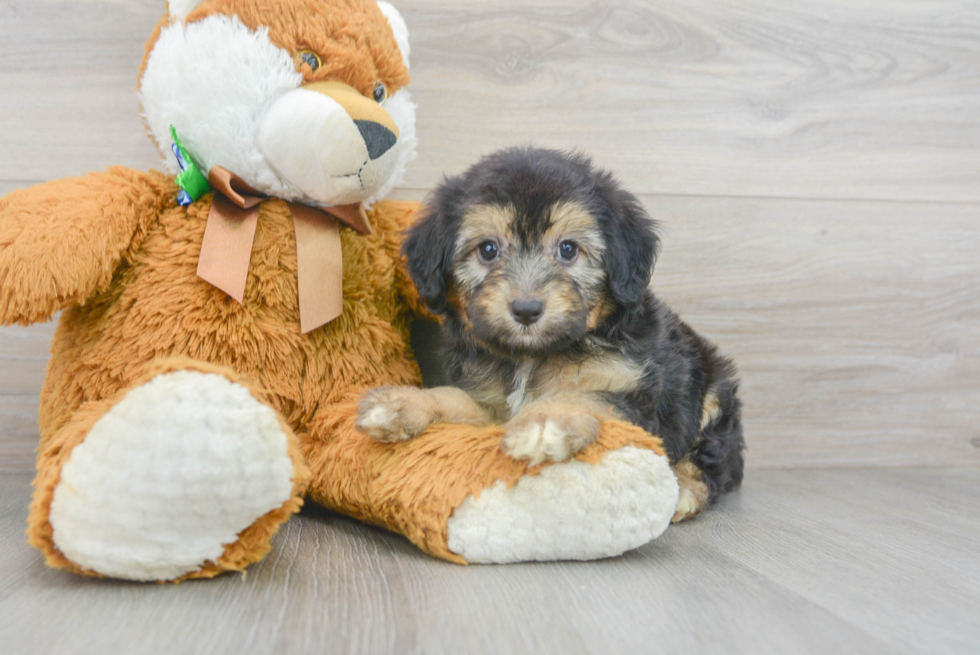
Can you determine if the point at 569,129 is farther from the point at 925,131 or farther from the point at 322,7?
the point at 925,131

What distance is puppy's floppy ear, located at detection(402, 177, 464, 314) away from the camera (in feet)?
6.33

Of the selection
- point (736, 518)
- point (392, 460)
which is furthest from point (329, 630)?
point (736, 518)

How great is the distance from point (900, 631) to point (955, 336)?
2.05 meters

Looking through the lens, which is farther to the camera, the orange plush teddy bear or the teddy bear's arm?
the teddy bear's arm

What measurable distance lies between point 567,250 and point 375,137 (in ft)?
1.87

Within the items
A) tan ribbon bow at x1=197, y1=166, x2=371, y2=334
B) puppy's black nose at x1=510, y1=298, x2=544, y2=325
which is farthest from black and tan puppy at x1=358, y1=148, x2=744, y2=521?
tan ribbon bow at x1=197, y1=166, x2=371, y2=334

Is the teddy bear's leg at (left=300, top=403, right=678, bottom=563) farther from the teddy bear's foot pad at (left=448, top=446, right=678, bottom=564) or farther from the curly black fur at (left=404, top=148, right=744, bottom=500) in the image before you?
the curly black fur at (left=404, top=148, right=744, bottom=500)

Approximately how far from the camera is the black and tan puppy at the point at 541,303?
1.75m

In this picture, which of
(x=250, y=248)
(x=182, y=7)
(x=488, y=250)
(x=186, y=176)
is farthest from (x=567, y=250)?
(x=182, y=7)

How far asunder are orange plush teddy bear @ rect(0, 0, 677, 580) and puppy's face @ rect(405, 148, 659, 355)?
0.79ft

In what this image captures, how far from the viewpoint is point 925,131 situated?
2.94 m

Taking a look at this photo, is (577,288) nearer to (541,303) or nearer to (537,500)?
(541,303)

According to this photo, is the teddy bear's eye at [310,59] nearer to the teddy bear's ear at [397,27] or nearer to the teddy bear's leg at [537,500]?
the teddy bear's ear at [397,27]

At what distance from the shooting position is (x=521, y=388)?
6.42 ft
